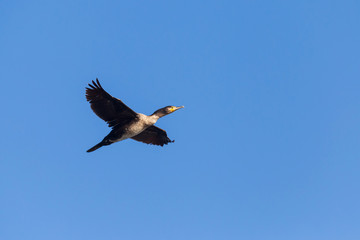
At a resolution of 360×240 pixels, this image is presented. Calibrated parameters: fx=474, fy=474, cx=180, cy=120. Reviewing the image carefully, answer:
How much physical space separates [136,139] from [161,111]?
2.60 meters

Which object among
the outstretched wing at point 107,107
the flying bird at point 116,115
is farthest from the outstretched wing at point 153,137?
the outstretched wing at point 107,107

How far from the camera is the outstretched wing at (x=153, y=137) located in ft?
81.9

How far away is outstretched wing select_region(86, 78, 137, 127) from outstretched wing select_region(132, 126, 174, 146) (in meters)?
2.89

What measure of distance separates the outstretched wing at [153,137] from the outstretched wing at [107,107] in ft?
9.47

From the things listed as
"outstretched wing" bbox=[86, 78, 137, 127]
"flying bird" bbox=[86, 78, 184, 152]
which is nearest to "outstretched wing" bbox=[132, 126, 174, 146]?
"flying bird" bbox=[86, 78, 184, 152]

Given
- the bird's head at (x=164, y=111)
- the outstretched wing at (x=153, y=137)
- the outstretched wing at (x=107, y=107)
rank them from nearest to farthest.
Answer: the outstretched wing at (x=107, y=107) < the bird's head at (x=164, y=111) < the outstretched wing at (x=153, y=137)

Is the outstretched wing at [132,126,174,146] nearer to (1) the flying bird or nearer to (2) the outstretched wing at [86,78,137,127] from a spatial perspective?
(1) the flying bird

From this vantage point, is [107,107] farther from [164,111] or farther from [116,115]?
[164,111]

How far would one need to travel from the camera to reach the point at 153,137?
2523 cm

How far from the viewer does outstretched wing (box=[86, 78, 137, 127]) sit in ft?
68.1

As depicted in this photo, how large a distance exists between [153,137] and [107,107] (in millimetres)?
4428

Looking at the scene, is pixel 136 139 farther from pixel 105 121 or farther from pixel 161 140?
pixel 105 121

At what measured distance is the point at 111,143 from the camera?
22.2 m

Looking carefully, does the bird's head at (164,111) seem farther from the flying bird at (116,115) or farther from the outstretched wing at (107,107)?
the outstretched wing at (107,107)
